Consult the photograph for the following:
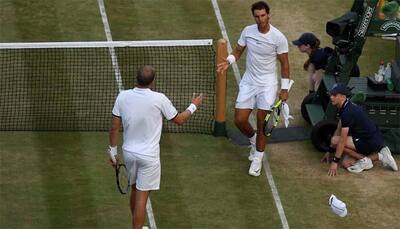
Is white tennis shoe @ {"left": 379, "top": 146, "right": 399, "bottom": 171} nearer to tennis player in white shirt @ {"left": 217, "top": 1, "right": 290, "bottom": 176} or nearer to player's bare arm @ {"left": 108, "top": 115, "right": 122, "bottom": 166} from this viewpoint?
tennis player in white shirt @ {"left": 217, "top": 1, "right": 290, "bottom": 176}

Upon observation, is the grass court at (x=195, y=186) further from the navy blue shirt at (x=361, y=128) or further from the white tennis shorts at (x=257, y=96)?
the white tennis shorts at (x=257, y=96)

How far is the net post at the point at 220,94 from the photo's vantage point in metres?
15.4

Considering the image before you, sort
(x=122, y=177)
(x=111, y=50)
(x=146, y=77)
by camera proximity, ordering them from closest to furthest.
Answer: (x=146, y=77)
(x=122, y=177)
(x=111, y=50)

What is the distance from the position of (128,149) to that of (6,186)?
8.56ft

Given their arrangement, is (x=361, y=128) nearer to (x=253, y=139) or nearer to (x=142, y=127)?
(x=253, y=139)

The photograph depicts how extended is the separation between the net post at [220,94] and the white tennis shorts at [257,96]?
56cm

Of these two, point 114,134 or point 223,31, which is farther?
point 223,31

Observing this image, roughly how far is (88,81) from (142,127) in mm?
4850

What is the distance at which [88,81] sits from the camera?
17359mm

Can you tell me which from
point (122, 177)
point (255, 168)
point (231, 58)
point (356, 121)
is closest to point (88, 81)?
point (231, 58)

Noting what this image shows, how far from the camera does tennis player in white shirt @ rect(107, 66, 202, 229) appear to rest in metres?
12.6

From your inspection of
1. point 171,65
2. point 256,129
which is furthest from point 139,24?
point 256,129

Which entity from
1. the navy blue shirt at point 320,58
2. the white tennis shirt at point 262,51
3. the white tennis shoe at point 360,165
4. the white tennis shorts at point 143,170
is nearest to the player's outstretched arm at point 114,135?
the white tennis shorts at point 143,170

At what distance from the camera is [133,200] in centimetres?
1326
